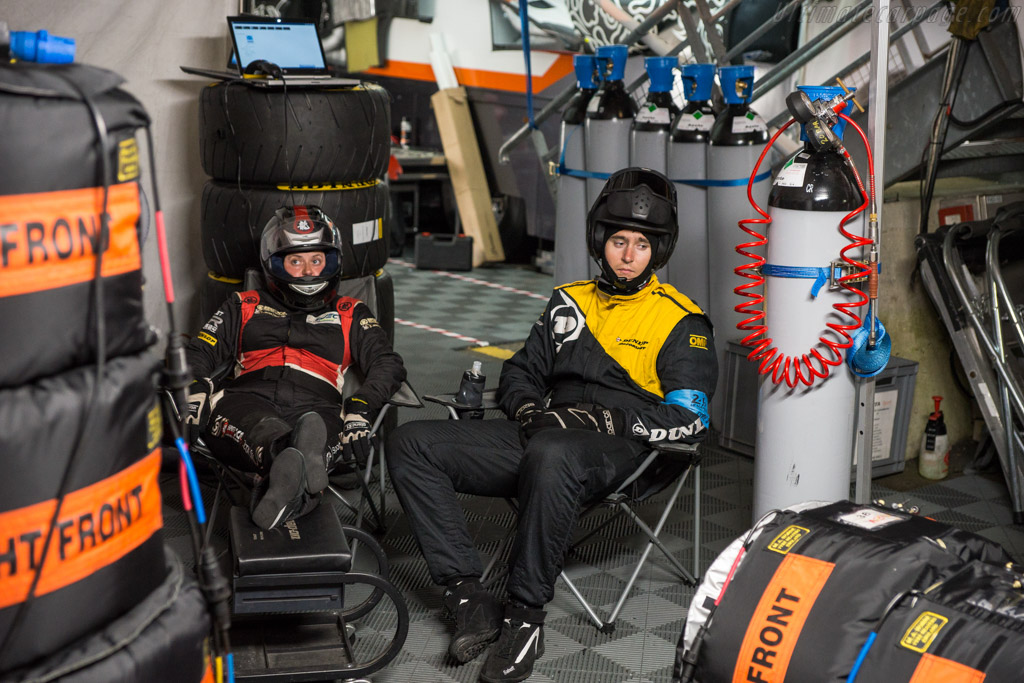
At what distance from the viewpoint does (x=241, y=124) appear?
407cm

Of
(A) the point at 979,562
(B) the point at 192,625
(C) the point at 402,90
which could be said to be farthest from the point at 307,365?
(C) the point at 402,90

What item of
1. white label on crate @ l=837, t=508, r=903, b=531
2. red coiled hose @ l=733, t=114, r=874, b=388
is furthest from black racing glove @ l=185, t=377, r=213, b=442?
white label on crate @ l=837, t=508, r=903, b=531

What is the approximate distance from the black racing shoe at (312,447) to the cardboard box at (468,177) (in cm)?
659

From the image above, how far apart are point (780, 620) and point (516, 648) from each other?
1045 mm

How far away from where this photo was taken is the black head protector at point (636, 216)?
3.43 m

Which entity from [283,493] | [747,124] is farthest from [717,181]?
[283,493]

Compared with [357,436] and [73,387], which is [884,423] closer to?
[357,436]

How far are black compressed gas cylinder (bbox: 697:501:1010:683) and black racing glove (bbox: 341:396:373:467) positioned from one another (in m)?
1.52

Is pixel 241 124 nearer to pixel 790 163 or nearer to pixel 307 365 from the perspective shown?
pixel 307 365

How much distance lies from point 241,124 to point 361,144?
0.45m

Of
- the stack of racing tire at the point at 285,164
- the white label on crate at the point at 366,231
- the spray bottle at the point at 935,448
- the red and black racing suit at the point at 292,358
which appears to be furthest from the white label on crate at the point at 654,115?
the red and black racing suit at the point at 292,358

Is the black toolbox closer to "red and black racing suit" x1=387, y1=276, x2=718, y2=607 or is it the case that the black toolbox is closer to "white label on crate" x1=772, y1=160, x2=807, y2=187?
"red and black racing suit" x1=387, y1=276, x2=718, y2=607

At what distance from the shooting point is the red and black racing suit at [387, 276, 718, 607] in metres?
3.07

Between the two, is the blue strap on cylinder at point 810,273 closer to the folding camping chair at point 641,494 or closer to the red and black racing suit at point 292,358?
the folding camping chair at point 641,494
